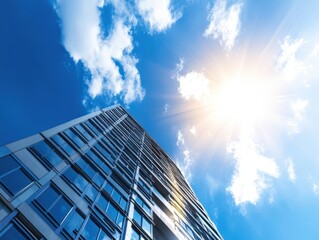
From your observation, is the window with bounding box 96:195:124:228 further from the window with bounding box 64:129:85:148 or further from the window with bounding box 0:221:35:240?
the window with bounding box 0:221:35:240

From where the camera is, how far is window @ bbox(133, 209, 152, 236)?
19234 mm

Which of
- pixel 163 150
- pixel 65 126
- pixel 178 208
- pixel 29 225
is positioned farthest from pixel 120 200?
pixel 163 150

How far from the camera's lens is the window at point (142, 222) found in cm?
1923

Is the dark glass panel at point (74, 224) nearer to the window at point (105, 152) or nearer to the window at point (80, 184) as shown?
the window at point (80, 184)

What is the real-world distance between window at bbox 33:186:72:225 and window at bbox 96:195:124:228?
10.2 ft

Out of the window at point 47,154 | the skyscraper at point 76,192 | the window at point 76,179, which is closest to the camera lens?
the skyscraper at point 76,192

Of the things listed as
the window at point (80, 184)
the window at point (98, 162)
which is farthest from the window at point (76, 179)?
the window at point (98, 162)

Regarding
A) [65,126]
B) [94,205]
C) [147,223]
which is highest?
[65,126]

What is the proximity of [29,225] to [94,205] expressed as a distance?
5429 mm

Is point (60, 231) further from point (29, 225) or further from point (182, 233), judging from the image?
point (182, 233)

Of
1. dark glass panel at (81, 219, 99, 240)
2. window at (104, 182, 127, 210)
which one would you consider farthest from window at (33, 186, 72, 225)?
window at (104, 182, 127, 210)

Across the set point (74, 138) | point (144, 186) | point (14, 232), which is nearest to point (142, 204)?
point (144, 186)

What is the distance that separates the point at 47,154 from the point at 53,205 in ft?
11.6

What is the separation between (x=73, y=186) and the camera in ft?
51.6
